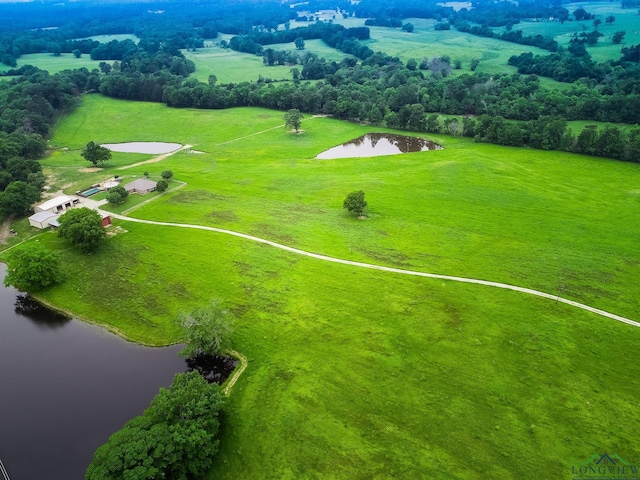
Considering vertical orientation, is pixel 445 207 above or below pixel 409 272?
above

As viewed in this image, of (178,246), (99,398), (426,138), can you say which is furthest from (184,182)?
(426,138)

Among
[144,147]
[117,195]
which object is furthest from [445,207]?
[144,147]

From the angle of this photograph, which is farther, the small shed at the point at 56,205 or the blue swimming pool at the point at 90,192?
the blue swimming pool at the point at 90,192

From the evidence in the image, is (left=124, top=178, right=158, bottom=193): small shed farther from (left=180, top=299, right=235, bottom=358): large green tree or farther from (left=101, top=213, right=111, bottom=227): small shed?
(left=180, top=299, right=235, bottom=358): large green tree

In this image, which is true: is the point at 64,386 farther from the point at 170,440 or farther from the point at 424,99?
the point at 424,99

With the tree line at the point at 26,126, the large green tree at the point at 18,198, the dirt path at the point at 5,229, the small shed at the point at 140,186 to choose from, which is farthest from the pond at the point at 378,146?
the dirt path at the point at 5,229

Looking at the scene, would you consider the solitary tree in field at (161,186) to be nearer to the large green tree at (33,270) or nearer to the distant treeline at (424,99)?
the large green tree at (33,270)

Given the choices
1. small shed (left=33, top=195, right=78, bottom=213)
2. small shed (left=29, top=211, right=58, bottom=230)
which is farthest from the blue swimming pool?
small shed (left=29, top=211, right=58, bottom=230)
